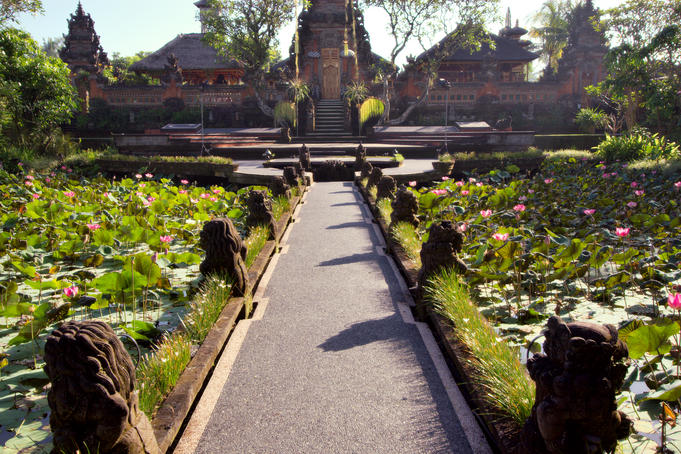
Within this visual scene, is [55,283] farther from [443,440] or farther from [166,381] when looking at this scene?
[443,440]

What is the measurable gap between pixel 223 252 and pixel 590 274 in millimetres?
4097

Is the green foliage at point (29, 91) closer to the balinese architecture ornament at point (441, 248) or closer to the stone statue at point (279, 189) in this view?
the stone statue at point (279, 189)

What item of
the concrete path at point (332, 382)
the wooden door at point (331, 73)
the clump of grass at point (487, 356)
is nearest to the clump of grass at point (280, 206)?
the concrete path at point (332, 382)

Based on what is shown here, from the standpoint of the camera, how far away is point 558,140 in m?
27.6

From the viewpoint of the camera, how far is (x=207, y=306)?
4684 millimetres

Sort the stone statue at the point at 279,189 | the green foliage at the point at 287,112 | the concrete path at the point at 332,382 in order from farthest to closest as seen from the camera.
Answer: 1. the green foliage at the point at 287,112
2. the stone statue at the point at 279,189
3. the concrete path at the point at 332,382

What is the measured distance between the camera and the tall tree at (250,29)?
2927 centimetres

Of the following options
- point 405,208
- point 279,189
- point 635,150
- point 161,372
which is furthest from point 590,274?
point 635,150

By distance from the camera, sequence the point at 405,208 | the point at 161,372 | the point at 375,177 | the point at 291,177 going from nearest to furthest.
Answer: the point at 161,372
the point at 405,208
the point at 291,177
the point at 375,177

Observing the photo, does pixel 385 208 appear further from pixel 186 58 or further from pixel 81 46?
pixel 186 58

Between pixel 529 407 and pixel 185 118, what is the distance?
31620 mm

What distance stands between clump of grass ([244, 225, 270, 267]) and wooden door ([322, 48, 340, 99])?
89.0ft

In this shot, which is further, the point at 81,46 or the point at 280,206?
the point at 81,46

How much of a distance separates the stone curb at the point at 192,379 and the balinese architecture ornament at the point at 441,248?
187 cm
